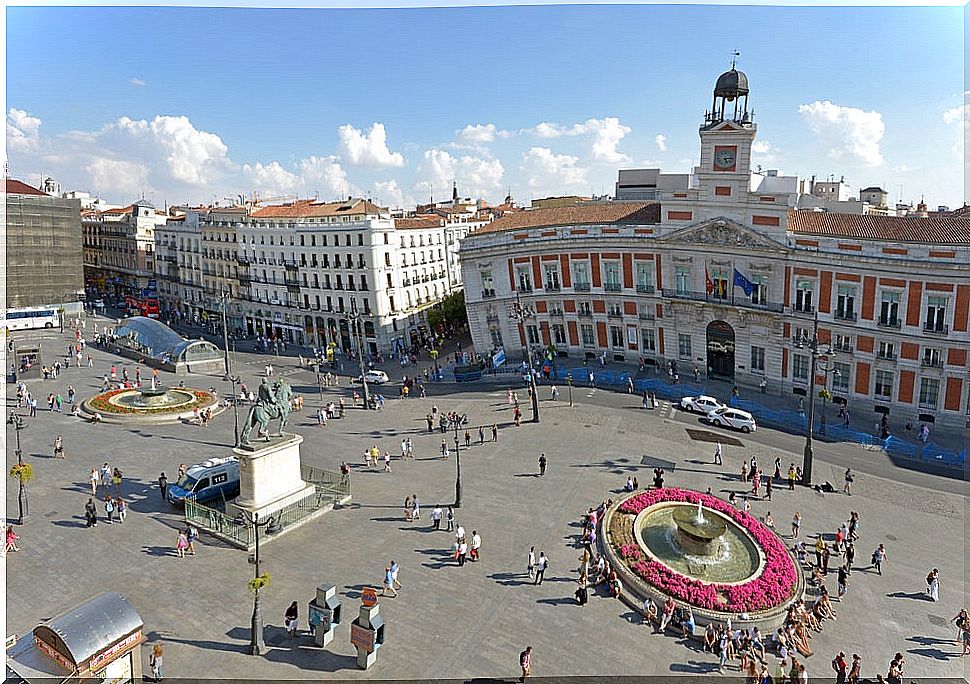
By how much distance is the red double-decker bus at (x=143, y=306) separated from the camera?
7950cm

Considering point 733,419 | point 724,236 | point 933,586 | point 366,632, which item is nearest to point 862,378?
point 733,419

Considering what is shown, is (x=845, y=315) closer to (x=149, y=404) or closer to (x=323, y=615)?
(x=323, y=615)

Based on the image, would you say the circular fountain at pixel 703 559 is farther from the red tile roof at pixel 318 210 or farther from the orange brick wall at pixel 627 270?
the red tile roof at pixel 318 210

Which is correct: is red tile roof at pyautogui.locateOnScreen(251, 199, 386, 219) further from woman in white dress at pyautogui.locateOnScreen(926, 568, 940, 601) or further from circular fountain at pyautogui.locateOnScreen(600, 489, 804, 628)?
woman in white dress at pyautogui.locateOnScreen(926, 568, 940, 601)

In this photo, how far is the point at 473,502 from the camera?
2692cm

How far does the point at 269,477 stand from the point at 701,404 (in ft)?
79.6

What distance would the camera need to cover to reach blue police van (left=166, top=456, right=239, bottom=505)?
26281 mm

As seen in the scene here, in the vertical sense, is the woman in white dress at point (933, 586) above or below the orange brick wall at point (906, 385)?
below

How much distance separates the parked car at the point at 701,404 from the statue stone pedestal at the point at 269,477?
22.4 m

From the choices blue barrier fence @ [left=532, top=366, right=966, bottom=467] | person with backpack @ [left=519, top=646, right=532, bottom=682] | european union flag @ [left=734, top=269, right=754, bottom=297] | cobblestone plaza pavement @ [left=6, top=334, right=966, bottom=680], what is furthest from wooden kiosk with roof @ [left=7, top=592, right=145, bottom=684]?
european union flag @ [left=734, top=269, right=754, bottom=297]

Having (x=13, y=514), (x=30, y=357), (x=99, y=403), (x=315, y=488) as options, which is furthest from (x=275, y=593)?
(x=30, y=357)

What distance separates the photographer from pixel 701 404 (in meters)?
38.5

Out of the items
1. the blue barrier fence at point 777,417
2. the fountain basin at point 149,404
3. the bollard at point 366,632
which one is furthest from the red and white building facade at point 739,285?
the bollard at point 366,632

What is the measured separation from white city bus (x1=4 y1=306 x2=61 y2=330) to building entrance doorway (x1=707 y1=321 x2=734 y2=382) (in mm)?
64630
